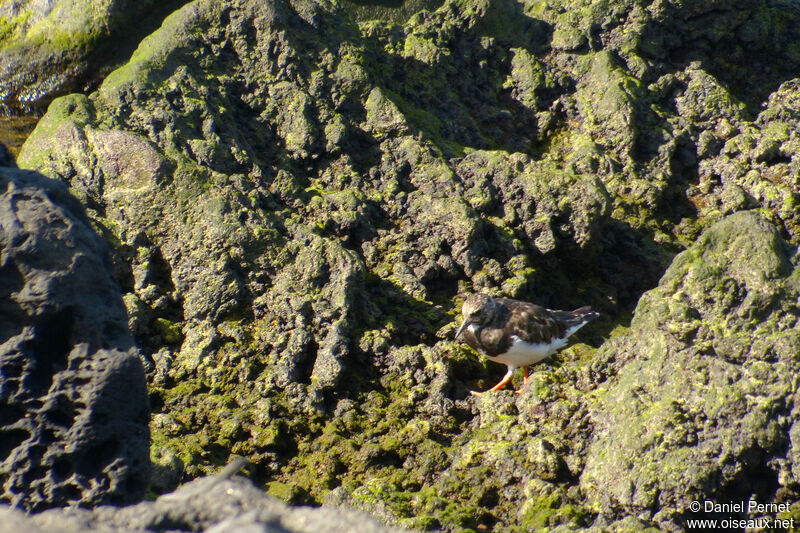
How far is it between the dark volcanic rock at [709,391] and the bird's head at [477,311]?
1143mm

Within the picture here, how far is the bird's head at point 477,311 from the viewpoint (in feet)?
19.7

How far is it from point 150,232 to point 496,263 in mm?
3007

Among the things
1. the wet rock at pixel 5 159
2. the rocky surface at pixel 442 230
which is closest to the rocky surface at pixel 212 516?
the rocky surface at pixel 442 230

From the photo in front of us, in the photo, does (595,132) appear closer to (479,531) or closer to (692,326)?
(692,326)

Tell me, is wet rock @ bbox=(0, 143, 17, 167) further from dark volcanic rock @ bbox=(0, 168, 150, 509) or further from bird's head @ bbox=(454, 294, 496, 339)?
bird's head @ bbox=(454, 294, 496, 339)

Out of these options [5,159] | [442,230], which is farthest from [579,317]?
[5,159]

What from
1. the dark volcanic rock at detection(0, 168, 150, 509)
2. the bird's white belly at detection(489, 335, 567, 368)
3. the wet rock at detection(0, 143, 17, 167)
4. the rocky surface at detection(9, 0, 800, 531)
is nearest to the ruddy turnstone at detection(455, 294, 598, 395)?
the bird's white belly at detection(489, 335, 567, 368)

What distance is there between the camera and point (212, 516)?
2.74 m

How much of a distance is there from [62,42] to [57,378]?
19.0ft

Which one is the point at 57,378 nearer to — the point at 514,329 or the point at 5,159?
the point at 5,159

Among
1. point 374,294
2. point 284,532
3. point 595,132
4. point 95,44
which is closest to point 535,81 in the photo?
point 595,132

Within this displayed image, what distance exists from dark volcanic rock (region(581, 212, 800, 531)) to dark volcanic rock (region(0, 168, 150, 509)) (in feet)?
9.58

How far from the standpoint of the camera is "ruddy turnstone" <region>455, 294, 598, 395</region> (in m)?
5.98

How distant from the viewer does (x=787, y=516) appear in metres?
4.41
